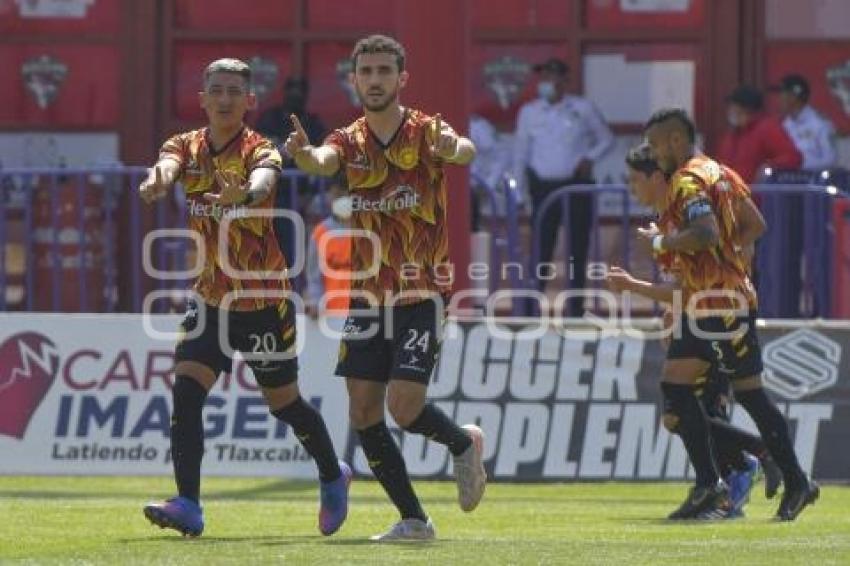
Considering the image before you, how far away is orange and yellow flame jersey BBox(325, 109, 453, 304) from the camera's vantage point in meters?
10.6

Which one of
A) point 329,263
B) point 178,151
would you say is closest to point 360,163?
point 178,151

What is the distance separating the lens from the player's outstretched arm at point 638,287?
1171 centimetres

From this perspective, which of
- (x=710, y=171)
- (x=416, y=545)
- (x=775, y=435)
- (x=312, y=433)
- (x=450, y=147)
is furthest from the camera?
(x=775, y=435)

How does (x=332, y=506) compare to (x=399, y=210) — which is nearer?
(x=399, y=210)

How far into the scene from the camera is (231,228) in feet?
35.7

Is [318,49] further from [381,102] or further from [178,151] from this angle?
[381,102]

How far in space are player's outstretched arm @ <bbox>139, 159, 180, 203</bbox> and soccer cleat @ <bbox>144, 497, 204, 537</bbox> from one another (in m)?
1.28

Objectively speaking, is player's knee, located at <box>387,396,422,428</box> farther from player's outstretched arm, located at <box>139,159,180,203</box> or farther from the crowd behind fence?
the crowd behind fence

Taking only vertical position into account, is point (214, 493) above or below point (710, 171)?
below

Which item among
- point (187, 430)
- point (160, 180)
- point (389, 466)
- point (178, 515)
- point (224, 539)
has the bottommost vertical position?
point (224, 539)

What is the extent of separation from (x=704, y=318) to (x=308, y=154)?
278 centimetres

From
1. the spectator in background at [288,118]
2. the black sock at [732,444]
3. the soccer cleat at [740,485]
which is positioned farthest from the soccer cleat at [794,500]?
the spectator in background at [288,118]

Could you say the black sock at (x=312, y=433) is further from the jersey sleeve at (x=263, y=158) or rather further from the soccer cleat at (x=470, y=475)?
the jersey sleeve at (x=263, y=158)

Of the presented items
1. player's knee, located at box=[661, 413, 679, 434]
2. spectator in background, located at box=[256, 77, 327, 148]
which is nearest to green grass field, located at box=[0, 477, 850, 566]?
player's knee, located at box=[661, 413, 679, 434]
